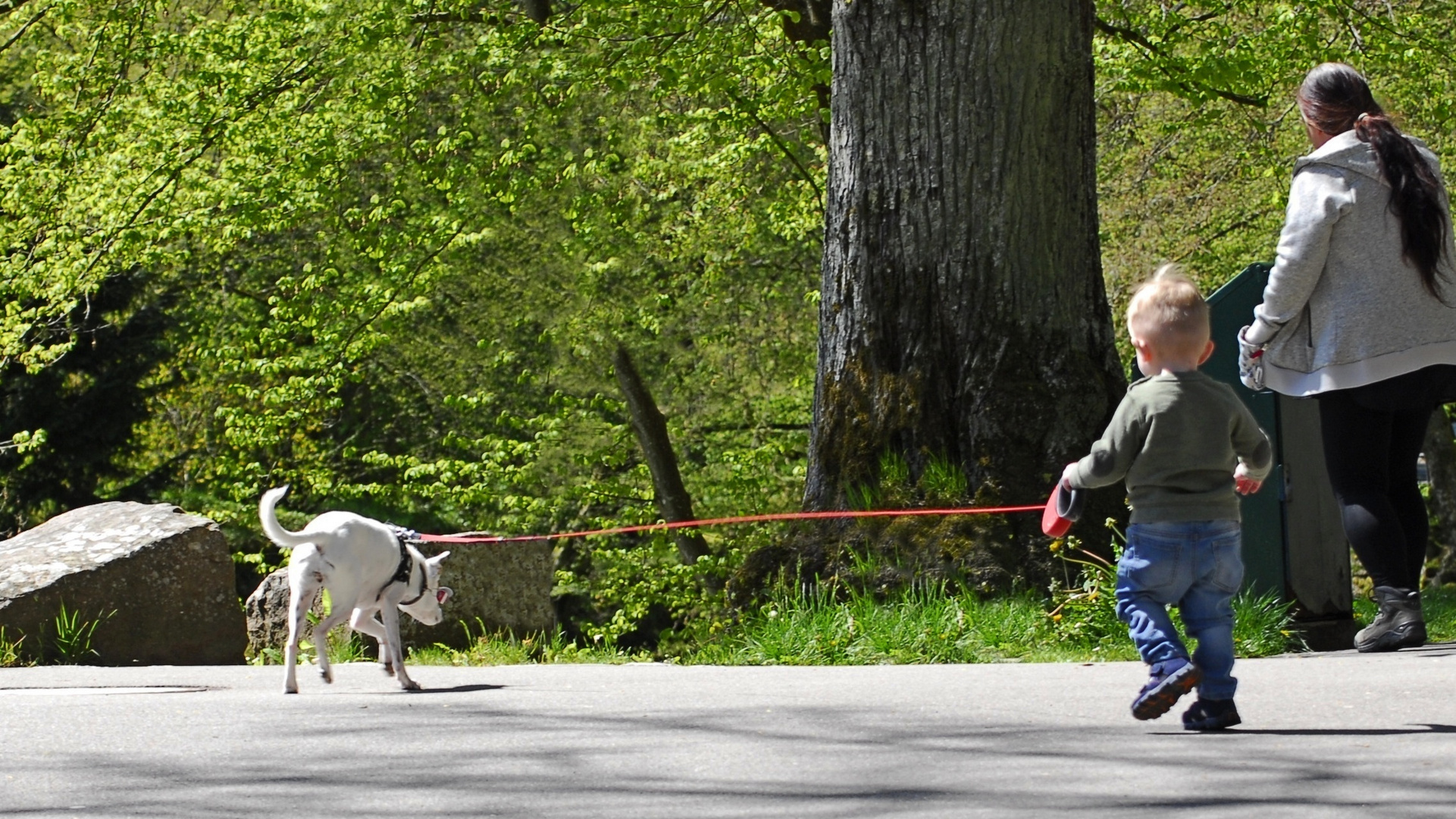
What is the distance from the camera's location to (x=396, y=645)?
21.0ft

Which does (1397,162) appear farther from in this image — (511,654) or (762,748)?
(511,654)

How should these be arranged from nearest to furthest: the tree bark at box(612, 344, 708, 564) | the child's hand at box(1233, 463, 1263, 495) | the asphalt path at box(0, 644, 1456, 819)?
the asphalt path at box(0, 644, 1456, 819)
the child's hand at box(1233, 463, 1263, 495)
the tree bark at box(612, 344, 708, 564)

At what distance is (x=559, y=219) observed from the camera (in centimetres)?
2062

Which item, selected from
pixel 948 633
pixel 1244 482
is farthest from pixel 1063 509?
pixel 948 633

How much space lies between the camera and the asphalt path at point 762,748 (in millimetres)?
3828

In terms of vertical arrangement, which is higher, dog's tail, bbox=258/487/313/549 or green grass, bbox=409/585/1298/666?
dog's tail, bbox=258/487/313/549

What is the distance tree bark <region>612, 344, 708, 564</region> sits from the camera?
71.3 ft

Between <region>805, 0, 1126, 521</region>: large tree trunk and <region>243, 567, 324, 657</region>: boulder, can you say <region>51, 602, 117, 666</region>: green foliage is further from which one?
<region>805, 0, 1126, 521</region>: large tree trunk

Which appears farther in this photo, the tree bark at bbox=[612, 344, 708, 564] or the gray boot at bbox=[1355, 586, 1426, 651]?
the tree bark at bbox=[612, 344, 708, 564]

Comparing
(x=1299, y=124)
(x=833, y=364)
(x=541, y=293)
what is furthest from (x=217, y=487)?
(x=833, y=364)

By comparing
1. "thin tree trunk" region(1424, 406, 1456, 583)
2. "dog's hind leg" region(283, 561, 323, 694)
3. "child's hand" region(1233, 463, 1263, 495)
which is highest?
"child's hand" region(1233, 463, 1263, 495)

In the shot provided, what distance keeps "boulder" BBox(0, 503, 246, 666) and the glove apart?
18.9 feet

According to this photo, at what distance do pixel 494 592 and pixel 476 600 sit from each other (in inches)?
4.9

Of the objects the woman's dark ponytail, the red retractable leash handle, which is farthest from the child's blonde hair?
the woman's dark ponytail
